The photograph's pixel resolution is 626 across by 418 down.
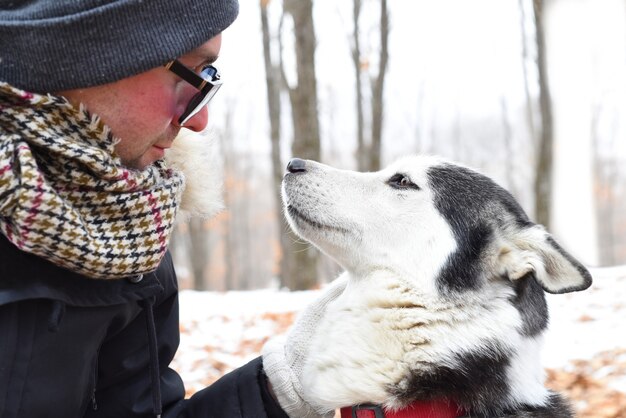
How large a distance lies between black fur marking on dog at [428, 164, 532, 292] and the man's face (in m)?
1.18

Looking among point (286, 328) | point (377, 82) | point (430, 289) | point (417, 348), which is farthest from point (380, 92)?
point (417, 348)

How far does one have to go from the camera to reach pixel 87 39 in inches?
63.2

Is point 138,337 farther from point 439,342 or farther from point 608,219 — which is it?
point 608,219

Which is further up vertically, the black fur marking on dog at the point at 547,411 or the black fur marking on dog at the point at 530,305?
the black fur marking on dog at the point at 530,305

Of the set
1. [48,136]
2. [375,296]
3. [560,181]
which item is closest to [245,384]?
[375,296]

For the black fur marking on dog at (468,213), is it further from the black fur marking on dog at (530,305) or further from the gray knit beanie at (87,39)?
the gray knit beanie at (87,39)

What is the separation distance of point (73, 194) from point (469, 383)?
4.80 ft

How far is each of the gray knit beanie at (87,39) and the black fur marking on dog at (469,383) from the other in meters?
1.36

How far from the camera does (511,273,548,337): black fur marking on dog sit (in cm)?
227

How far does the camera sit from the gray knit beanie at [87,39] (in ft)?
5.12

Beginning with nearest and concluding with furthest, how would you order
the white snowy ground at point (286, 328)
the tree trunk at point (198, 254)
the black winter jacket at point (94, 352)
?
the black winter jacket at point (94, 352) < the white snowy ground at point (286, 328) < the tree trunk at point (198, 254)

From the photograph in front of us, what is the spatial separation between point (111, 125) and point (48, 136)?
26 cm

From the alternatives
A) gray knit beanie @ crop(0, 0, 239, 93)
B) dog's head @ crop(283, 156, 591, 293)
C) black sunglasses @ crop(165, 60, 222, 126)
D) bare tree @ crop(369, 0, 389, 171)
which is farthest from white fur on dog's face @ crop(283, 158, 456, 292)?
bare tree @ crop(369, 0, 389, 171)

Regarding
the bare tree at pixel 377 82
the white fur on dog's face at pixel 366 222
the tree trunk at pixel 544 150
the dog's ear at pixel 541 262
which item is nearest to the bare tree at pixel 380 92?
the bare tree at pixel 377 82
